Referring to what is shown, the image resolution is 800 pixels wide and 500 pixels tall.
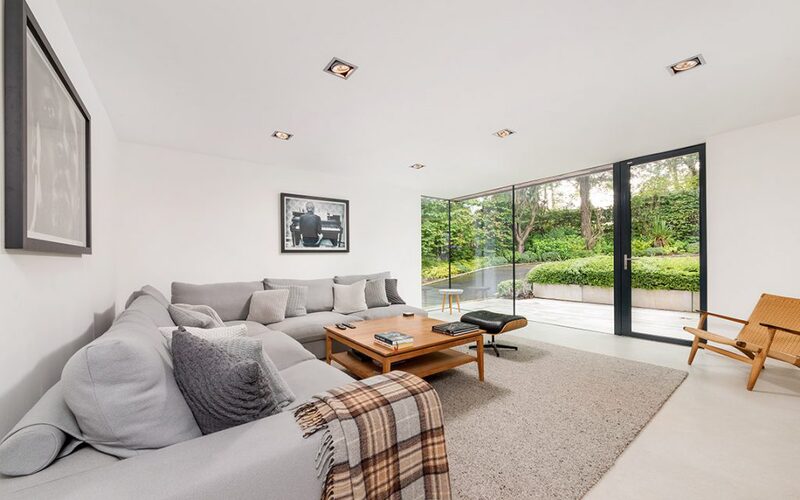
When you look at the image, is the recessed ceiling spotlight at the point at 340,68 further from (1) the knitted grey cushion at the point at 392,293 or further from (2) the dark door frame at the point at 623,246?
(2) the dark door frame at the point at 623,246

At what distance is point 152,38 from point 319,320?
2610mm

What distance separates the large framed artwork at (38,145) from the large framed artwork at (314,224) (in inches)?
101

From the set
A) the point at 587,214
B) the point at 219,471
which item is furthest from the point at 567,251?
the point at 219,471

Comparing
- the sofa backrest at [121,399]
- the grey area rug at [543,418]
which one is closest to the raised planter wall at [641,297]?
the grey area rug at [543,418]

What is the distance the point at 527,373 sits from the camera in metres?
2.94

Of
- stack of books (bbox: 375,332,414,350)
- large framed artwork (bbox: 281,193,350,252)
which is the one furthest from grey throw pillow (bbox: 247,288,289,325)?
stack of books (bbox: 375,332,414,350)

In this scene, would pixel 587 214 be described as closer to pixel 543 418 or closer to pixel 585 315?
pixel 585 315

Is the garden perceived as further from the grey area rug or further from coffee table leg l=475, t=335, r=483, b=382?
coffee table leg l=475, t=335, r=483, b=382

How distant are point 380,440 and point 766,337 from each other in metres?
3.71

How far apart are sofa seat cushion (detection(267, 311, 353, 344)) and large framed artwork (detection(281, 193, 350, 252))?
1.22 metres

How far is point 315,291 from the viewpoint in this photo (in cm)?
407

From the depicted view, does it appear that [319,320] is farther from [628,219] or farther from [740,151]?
[740,151]

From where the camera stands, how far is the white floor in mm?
1535

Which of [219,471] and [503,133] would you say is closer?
[219,471]
